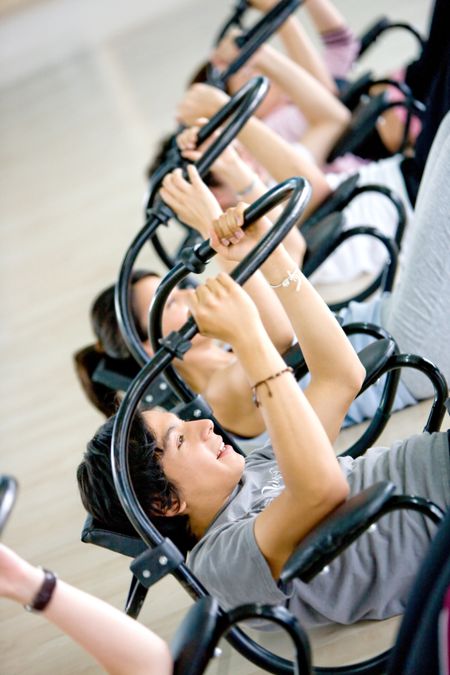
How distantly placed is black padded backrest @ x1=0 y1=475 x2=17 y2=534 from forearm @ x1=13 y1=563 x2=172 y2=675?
2.5 inches

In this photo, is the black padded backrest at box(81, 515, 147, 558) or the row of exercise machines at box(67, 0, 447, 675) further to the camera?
the black padded backrest at box(81, 515, 147, 558)

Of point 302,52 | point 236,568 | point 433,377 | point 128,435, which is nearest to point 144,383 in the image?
point 128,435

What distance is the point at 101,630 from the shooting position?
1.07m

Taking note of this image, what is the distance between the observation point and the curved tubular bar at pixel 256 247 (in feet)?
4.39

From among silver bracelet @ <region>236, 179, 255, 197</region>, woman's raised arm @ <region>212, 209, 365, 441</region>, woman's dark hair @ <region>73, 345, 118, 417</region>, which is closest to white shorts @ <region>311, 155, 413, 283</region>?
silver bracelet @ <region>236, 179, 255, 197</region>

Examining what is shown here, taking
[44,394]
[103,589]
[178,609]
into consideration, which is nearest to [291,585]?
[178,609]

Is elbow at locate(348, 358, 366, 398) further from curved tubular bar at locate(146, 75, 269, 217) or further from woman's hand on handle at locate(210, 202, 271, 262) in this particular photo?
curved tubular bar at locate(146, 75, 269, 217)

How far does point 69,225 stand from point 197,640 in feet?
11.4

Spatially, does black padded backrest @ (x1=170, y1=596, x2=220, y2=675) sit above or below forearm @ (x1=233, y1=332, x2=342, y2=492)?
below

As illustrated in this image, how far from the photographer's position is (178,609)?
6.03 ft

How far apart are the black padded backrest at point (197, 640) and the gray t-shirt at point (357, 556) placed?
0.15 m

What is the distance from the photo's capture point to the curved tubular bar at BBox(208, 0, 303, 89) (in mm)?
2355

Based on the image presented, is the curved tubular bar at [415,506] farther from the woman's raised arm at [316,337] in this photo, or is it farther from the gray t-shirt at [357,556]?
the woman's raised arm at [316,337]

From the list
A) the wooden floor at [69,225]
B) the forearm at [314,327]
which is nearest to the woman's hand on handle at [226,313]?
the forearm at [314,327]
